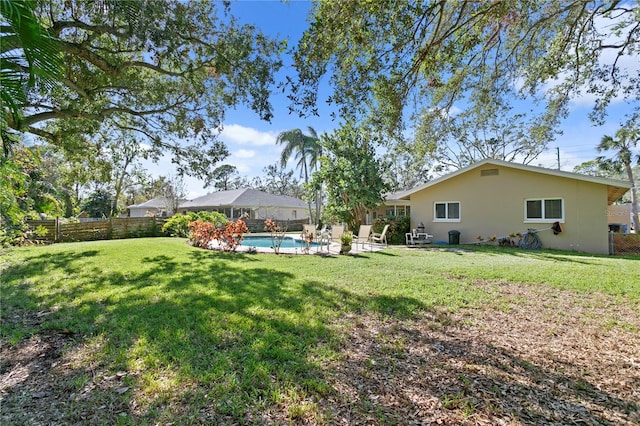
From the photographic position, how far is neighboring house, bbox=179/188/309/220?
32281mm

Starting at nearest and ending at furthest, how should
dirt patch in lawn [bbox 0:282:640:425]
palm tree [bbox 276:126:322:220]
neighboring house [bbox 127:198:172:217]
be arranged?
dirt patch in lawn [bbox 0:282:640:425]
palm tree [bbox 276:126:322:220]
neighboring house [bbox 127:198:172:217]

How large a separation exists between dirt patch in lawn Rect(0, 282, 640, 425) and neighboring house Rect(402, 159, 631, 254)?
410 inches

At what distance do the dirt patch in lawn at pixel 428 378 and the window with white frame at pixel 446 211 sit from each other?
1183 cm

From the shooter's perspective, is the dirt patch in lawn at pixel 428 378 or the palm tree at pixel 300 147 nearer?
the dirt patch in lawn at pixel 428 378

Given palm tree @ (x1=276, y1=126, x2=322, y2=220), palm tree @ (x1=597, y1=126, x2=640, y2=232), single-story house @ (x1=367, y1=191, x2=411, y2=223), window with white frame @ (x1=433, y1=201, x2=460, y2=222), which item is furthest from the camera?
palm tree @ (x1=276, y1=126, x2=322, y2=220)

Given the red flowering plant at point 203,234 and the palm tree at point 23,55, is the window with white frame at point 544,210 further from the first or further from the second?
the palm tree at point 23,55

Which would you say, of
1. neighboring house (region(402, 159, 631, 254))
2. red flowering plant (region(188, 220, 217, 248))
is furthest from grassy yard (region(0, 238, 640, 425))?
neighboring house (region(402, 159, 631, 254))

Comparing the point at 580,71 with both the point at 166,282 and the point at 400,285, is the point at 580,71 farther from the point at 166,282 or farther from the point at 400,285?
the point at 166,282

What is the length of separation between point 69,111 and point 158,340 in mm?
8339

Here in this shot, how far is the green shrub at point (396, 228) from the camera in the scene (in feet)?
55.2

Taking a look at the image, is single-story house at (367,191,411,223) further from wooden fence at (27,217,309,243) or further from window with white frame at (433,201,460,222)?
wooden fence at (27,217,309,243)

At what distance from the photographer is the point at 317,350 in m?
3.43

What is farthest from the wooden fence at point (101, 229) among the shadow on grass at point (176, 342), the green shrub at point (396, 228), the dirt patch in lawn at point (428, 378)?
the dirt patch in lawn at point (428, 378)

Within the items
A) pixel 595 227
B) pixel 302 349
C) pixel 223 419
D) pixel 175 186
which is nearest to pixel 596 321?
pixel 302 349
